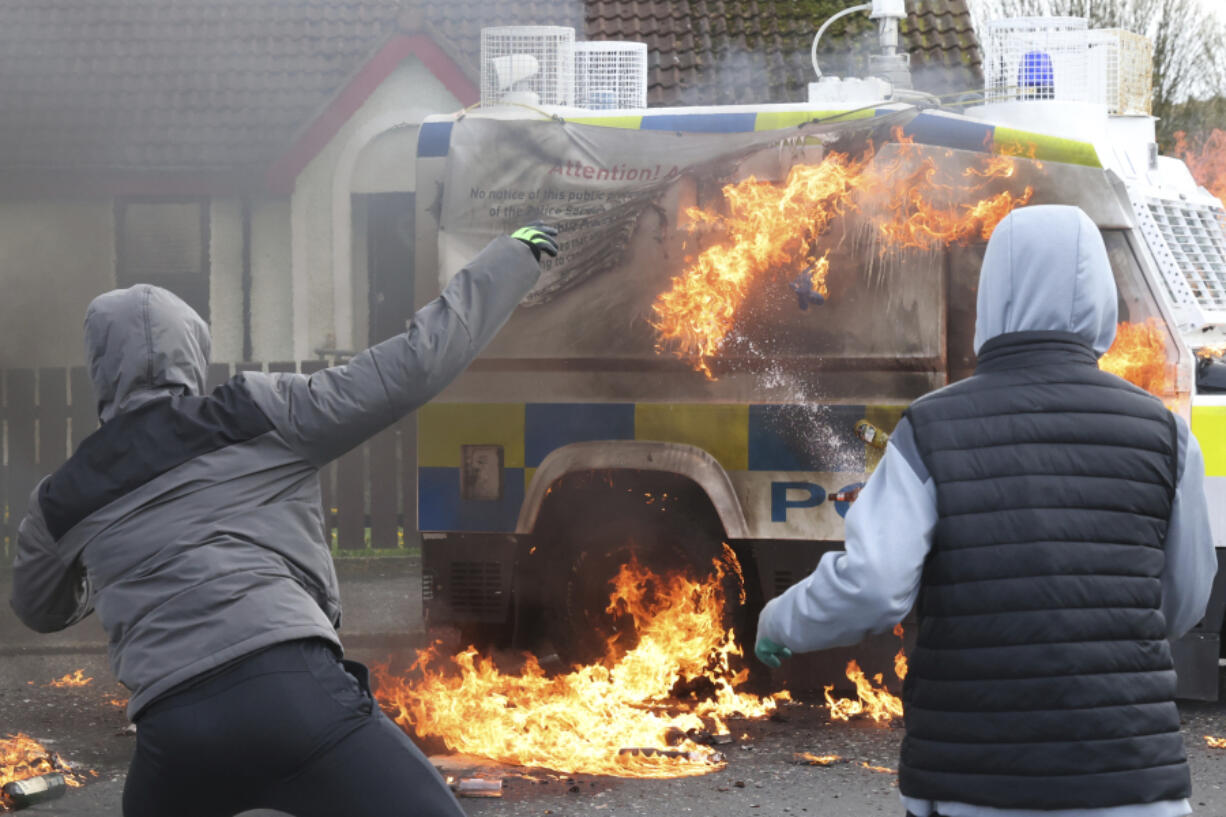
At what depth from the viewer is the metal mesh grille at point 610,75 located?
23.3 ft

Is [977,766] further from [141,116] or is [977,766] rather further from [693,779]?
[141,116]

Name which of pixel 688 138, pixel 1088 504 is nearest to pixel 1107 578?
pixel 1088 504

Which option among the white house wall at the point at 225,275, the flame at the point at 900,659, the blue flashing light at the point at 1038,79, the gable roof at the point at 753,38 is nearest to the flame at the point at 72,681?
the flame at the point at 900,659

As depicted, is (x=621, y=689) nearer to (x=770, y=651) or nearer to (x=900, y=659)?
(x=900, y=659)

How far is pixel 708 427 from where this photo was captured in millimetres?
6383

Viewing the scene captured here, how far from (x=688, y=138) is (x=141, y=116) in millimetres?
8865

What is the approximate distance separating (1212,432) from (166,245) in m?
11.3

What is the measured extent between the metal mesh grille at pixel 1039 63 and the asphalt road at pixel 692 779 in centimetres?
281

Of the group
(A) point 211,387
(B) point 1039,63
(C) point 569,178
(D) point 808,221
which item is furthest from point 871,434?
(A) point 211,387

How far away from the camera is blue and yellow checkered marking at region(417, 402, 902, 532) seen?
6.27 m

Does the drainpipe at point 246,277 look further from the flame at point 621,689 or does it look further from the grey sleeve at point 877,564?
the grey sleeve at point 877,564

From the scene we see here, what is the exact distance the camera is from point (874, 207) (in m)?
6.17

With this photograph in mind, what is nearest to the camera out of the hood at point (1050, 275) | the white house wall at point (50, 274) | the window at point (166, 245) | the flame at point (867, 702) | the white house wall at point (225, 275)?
the hood at point (1050, 275)

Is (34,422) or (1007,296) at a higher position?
(1007,296)
